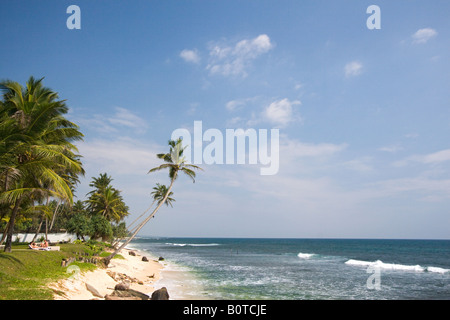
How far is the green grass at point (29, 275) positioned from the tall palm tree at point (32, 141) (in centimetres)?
275

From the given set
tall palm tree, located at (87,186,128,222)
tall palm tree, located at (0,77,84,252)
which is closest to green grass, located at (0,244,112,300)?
tall palm tree, located at (0,77,84,252)

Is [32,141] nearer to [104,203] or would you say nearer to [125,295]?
[125,295]

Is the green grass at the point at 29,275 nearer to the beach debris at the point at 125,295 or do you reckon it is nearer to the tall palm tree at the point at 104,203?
the beach debris at the point at 125,295

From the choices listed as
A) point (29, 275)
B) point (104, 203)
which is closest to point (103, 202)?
point (104, 203)

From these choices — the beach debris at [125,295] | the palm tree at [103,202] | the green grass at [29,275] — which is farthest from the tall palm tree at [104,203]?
the beach debris at [125,295]

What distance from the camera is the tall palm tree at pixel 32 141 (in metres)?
12.4

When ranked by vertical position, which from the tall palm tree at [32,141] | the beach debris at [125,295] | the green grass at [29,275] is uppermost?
the tall palm tree at [32,141]

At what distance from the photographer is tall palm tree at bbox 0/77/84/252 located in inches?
488

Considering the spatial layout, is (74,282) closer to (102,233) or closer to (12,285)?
(12,285)

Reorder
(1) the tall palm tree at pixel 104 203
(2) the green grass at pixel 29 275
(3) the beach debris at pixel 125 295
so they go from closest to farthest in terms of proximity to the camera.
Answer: (2) the green grass at pixel 29 275 → (3) the beach debris at pixel 125 295 → (1) the tall palm tree at pixel 104 203
